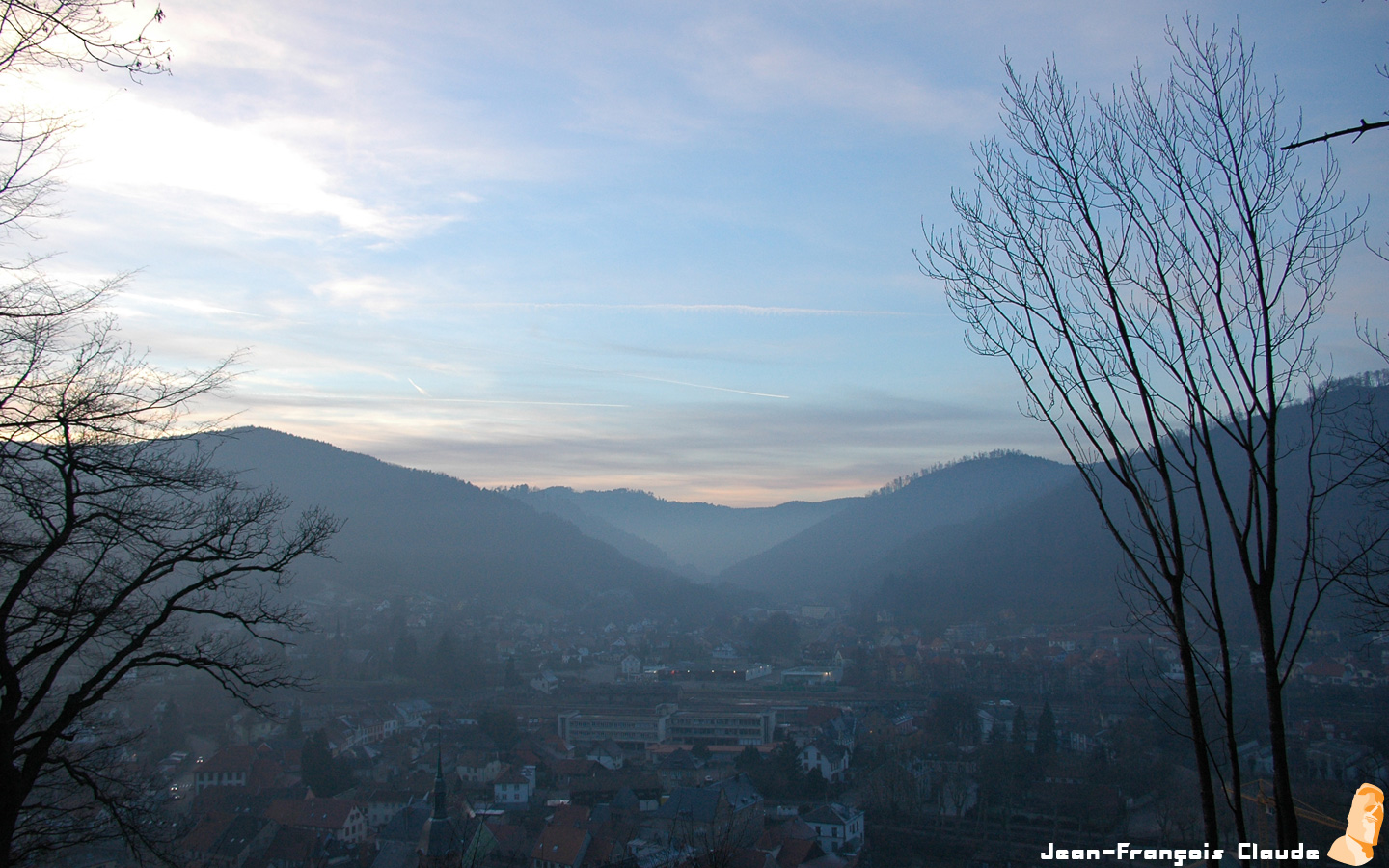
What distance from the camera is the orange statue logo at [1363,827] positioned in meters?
2.36

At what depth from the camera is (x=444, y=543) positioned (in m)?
64.6

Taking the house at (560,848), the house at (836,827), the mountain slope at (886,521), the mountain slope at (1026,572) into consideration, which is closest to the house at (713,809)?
the house at (836,827)

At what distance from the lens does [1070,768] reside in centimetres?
1561

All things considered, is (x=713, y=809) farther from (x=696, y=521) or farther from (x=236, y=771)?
(x=696, y=521)

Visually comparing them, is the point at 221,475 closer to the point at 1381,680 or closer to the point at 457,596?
the point at 1381,680

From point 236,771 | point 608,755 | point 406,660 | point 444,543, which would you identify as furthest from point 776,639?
point 444,543

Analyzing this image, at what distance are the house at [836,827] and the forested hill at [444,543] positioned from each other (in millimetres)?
43063

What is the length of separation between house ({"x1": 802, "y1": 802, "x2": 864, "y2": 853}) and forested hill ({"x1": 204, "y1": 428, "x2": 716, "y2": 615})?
141ft

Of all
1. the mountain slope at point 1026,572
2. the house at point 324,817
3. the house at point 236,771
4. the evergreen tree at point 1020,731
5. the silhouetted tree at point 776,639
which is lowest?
the silhouetted tree at point 776,639

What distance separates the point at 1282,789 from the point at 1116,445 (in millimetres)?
1054

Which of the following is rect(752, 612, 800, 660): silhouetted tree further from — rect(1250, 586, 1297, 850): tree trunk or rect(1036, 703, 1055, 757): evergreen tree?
rect(1250, 586, 1297, 850): tree trunk

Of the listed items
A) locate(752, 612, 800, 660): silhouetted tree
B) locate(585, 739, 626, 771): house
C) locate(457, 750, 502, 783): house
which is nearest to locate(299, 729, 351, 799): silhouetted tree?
locate(457, 750, 502, 783): house

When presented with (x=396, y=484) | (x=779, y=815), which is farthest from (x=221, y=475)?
(x=396, y=484)

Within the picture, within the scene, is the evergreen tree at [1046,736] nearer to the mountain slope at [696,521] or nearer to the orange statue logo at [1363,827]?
the orange statue logo at [1363,827]
